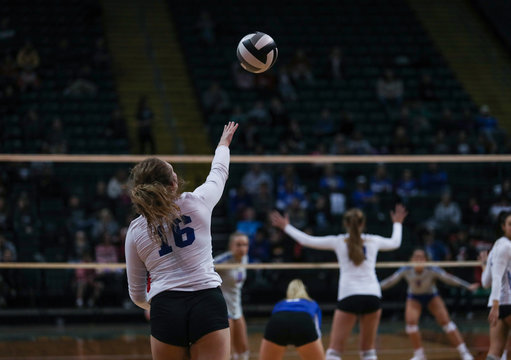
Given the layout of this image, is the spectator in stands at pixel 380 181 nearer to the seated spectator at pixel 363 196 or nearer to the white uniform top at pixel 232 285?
the seated spectator at pixel 363 196

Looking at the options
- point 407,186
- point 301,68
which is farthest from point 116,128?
point 407,186

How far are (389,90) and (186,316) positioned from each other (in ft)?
45.5

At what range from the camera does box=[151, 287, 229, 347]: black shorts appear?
154 inches

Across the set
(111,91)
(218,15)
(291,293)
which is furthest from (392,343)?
(218,15)

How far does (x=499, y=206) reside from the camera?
10.7 meters

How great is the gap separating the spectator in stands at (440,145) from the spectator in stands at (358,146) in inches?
47.7

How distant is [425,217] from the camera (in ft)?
39.3

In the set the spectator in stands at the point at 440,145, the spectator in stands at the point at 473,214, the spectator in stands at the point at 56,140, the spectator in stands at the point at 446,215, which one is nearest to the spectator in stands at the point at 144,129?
the spectator in stands at the point at 56,140

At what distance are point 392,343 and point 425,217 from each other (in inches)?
94.9

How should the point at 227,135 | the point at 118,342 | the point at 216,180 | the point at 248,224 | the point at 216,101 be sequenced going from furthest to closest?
the point at 216,101 → the point at 248,224 → the point at 118,342 → the point at 227,135 → the point at 216,180

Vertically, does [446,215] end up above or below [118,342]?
above

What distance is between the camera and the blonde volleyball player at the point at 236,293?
26.1 ft

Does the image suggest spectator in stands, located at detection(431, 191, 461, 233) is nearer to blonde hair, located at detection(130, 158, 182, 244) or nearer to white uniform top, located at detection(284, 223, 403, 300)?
white uniform top, located at detection(284, 223, 403, 300)

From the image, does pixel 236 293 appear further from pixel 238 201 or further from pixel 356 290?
pixel 238 201
